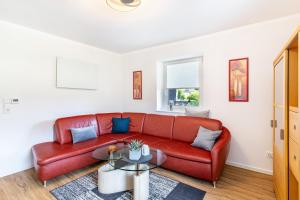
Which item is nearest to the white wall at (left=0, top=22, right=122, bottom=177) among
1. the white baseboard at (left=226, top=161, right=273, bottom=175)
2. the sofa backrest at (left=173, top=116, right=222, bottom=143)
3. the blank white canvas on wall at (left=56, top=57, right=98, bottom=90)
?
the blank white canvas on wall at (left=56, top=57, right=98, bottom=90)

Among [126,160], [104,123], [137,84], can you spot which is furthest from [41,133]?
[137,84]

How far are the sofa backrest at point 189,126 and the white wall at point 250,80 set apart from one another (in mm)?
342

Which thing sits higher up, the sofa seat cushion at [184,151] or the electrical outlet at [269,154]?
the sofa seat cushion at [184,151]

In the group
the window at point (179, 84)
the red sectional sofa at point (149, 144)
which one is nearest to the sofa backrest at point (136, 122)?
the red sectional sofa at point (149, 144)

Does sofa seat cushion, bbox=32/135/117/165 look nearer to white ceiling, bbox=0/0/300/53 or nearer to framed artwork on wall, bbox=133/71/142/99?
framed artwork on wall, bbox=133/71/142/99

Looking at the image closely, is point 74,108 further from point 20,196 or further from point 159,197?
point 159,197

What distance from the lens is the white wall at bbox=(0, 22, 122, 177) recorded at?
260 centimetres

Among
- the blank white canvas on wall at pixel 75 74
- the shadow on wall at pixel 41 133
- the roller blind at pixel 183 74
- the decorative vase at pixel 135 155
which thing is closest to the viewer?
the decorative vase at pixel 135 155

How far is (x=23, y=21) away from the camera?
2580 millimetres

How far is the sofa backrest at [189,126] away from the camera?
2.79 meters

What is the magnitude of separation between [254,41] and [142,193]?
9.39 feet

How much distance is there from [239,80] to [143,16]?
1.93 m

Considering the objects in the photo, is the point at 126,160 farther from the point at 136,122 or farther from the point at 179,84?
the point at 179,84

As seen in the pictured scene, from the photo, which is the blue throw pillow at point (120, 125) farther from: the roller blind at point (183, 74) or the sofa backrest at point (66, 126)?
the roller blind at point (183, 74)
